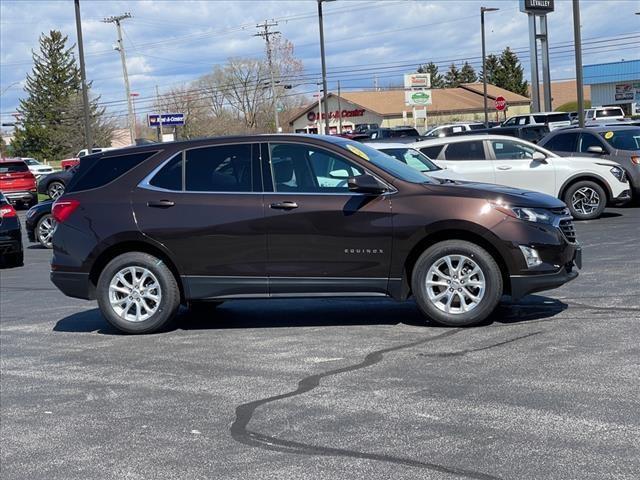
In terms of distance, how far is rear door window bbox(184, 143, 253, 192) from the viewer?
28.0ft

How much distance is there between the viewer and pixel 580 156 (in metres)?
18.3

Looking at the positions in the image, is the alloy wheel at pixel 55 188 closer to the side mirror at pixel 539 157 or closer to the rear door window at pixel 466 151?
the rear door window at pixel 466 151

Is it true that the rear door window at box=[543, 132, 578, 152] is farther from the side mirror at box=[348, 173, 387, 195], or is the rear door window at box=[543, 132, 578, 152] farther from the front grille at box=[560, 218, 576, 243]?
the side mirror at box=[348, 173, 387, 195]

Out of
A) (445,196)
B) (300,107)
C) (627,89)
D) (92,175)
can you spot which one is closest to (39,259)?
(92,175)

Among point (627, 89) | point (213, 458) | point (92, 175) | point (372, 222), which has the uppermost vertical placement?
point (627, 89)

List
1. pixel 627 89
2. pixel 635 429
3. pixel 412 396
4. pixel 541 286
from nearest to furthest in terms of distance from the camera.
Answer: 1. pixel 635 429
2. pixel 412 396
3. pixel 541 286
4. pixel 627 89

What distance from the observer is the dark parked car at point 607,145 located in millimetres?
17953

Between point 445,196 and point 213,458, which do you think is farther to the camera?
point 445,196

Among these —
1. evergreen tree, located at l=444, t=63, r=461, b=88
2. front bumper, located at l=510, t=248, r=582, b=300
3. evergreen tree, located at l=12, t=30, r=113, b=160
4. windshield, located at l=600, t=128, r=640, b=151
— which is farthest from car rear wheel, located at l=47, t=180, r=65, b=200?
evergreen tree, located at l=444, t=63, r=461, b=88

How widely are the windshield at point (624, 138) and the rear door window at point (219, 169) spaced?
1195cm

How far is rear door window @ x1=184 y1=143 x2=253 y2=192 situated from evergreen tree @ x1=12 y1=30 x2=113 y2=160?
74.2 meters

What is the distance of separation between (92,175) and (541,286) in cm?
451

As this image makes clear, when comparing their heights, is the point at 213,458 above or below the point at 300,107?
below

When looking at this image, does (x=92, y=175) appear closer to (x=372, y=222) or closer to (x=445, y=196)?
(x=372, y=222)
